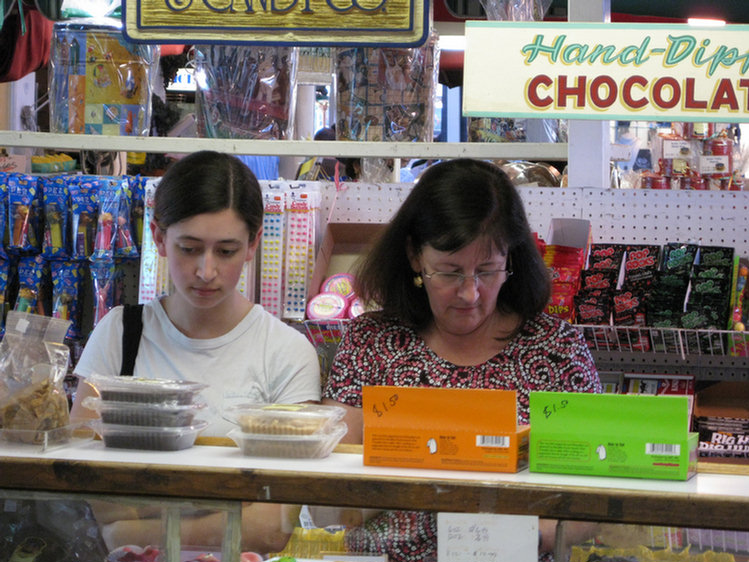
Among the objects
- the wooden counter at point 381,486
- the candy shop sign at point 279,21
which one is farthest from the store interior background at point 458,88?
the wooden counter at point 381,486

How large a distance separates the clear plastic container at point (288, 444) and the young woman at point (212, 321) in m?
0.52

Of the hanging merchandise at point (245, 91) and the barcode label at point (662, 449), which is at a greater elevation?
the hanging merchandise at point (245, 91)

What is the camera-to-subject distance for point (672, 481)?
1377 mm

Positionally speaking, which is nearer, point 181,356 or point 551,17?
point 181,356

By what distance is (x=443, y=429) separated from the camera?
1429mm

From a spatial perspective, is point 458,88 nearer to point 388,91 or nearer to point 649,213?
point 649,213

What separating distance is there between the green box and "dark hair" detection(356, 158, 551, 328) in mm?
666

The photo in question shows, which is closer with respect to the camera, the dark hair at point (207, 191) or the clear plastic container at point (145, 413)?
the clear plastic container at point (145, 413)

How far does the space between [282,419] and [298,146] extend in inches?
58.0

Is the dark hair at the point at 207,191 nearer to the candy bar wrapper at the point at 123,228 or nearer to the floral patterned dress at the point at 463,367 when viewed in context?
the floral patterned dress at the point at 463,367

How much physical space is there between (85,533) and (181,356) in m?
0.70

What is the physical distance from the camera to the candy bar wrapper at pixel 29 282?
10.1ft

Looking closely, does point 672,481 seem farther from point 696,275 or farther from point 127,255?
point 127,255

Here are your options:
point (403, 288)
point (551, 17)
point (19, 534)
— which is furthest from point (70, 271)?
point (551, 17)
